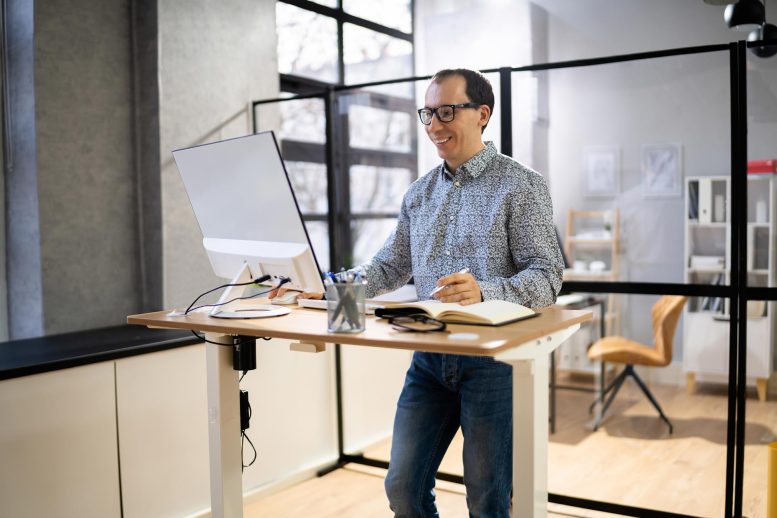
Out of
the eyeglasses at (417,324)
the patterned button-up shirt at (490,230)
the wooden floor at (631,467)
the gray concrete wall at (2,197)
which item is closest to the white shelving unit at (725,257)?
the wooden floor at (631,467)

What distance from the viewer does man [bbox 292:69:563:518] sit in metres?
1.81

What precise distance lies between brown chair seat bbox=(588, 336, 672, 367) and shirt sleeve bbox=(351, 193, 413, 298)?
4.89 feet

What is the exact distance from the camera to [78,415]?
256cm

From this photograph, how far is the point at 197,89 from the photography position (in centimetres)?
374

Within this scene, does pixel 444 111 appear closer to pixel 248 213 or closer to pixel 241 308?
pixel 248 213

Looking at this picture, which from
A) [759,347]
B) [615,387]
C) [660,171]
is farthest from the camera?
[615,387]

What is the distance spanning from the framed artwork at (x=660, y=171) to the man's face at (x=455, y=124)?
127 centimetres

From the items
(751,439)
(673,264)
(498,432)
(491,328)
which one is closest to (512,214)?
(491,328)

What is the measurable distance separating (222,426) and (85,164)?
1.78 meters

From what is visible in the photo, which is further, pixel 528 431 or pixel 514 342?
pixel 528 431

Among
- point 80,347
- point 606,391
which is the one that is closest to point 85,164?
point 80,347

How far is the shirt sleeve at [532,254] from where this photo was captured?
1.77 m

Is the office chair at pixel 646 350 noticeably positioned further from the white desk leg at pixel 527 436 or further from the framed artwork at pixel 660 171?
the white desk leg at pixel 527 436

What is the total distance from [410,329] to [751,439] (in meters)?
2.10
